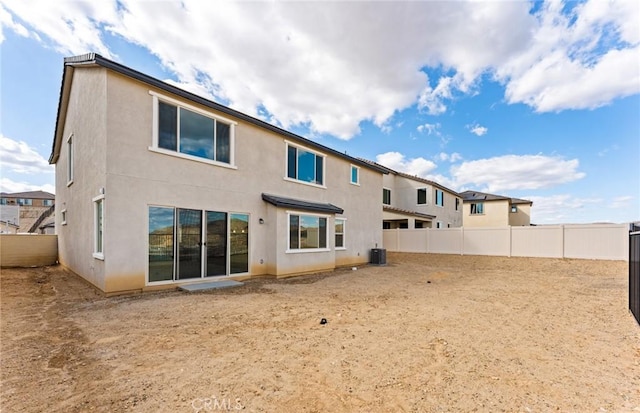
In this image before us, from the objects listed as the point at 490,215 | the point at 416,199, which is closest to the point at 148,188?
the point at 416,199

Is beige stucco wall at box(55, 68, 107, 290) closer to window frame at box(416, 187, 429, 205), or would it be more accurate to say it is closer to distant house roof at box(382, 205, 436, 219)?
distant house roof at box(382, 205, 436, 219)

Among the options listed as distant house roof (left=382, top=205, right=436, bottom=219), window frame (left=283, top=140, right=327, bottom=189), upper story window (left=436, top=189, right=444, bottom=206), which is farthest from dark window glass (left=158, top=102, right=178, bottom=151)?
upper story window (left=436, top=189, right=444, bottom=206)

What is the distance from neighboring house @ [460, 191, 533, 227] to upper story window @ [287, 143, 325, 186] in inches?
1169

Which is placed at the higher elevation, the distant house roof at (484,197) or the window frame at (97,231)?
the distant house roof at (484,197)

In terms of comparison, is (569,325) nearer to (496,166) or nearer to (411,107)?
(411,107)

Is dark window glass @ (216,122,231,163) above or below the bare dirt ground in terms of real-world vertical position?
above

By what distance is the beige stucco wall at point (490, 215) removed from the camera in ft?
113

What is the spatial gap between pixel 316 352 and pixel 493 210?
124 ft

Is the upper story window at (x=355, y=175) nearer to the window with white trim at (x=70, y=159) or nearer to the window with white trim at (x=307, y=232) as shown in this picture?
the window with white trim at (x=307, y=232)

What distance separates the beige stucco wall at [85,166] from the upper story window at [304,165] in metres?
6.47

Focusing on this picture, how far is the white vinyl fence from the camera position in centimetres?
1409

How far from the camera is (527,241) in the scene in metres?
16.4

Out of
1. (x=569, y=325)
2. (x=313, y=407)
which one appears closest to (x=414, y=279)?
(x=569, y=325)

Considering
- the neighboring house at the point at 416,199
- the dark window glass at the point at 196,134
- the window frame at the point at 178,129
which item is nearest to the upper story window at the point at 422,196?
the neighboring house at the point at 416,199
